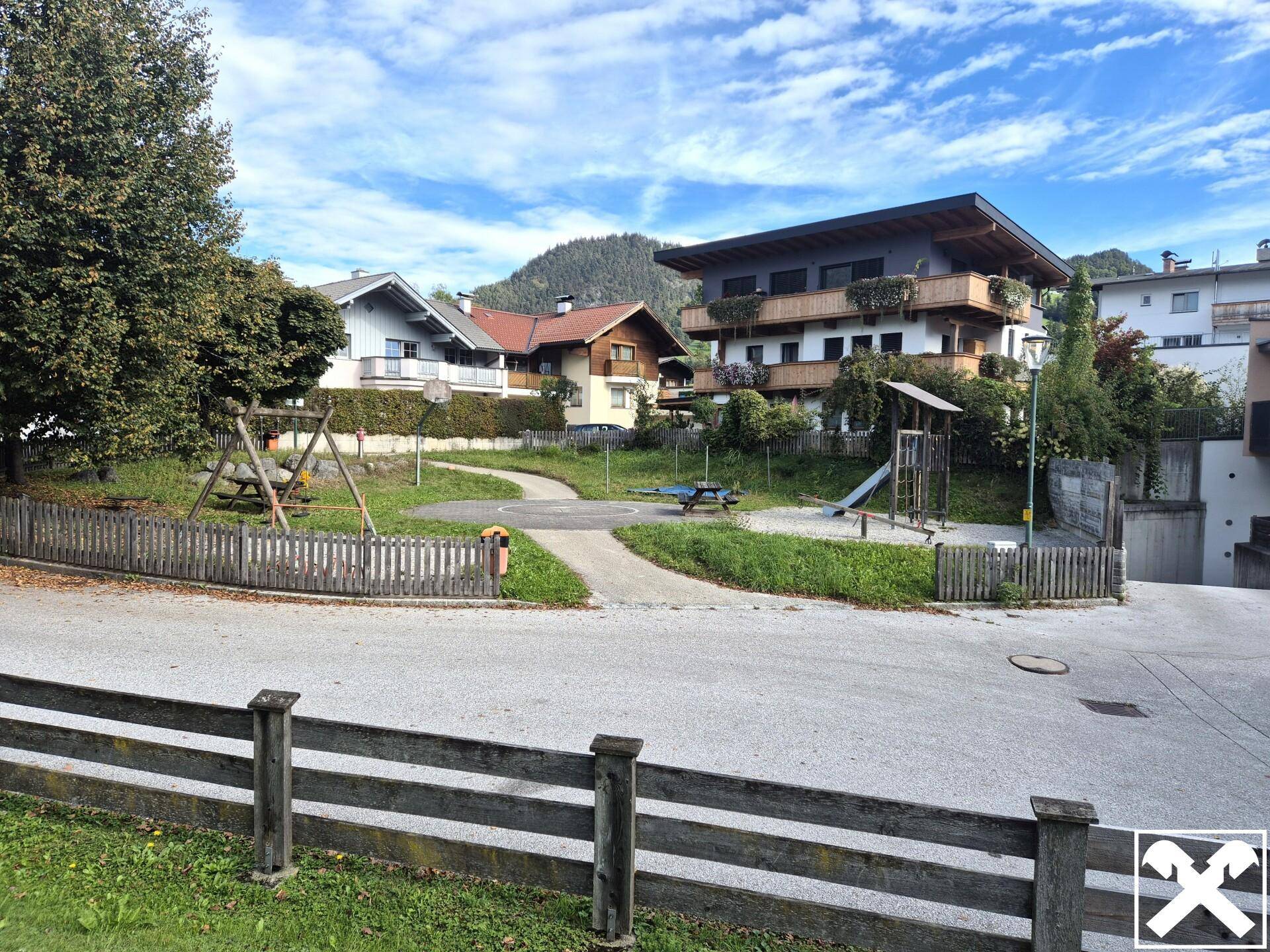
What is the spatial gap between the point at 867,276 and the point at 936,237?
3.30 m

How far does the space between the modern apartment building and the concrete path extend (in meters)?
14.5

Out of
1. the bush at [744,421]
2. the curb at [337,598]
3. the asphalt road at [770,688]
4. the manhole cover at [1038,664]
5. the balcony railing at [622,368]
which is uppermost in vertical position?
the balcony railing at [622,368]

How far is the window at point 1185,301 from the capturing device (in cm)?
4606

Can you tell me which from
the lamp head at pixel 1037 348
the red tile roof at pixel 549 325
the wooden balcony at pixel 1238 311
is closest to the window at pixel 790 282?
the red tile roof at pixel 549 325

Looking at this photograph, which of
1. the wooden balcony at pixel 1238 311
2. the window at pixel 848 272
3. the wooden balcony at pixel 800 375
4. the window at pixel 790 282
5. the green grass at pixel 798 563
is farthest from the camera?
the wooden balcony at pixel 1238 311

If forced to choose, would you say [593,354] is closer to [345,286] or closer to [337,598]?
[345,286]

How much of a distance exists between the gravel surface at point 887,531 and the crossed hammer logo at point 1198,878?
14.6 m

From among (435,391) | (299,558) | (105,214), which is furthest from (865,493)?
(435,391)

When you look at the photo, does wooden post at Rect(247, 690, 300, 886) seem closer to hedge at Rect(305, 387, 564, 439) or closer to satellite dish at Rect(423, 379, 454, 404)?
hedge at Rect(305, 387, 564, 439)

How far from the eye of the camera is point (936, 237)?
32.4m

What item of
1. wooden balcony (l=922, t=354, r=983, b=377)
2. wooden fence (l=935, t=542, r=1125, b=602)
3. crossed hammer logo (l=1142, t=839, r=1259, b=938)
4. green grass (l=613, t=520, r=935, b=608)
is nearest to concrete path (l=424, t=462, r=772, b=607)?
green grass (l=613, t=520, r=935, b=608)

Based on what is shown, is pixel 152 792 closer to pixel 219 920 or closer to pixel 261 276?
pixel 219 920

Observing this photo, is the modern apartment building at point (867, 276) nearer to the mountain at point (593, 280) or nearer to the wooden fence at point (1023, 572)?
the wooden fence at point (1023, 572)

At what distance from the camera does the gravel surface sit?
18500 mm
